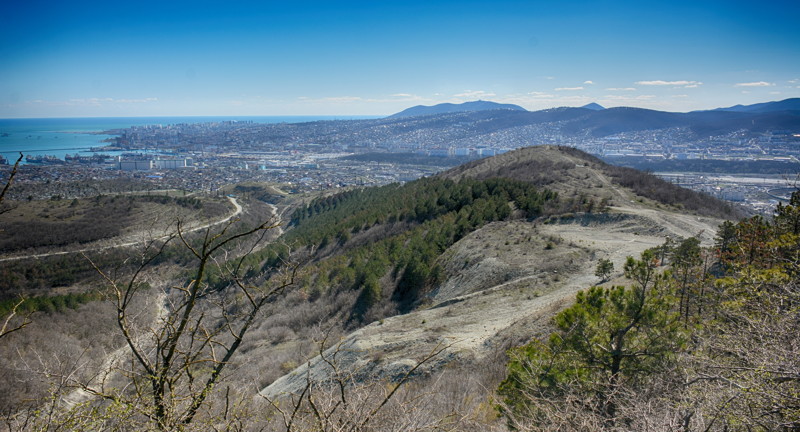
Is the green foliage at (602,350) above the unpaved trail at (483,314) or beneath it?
above

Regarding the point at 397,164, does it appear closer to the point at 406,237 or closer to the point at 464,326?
the point at 406,237

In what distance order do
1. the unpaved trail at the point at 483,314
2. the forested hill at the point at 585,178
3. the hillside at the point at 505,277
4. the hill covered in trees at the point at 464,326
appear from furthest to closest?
the forested hill at the point at 585,178
the hillside at the point at 505,277
the unpaved trail at the point at 483,314
the hill covered in trees at the point at 464,326

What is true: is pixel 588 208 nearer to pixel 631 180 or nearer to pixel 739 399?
pixel 631 180

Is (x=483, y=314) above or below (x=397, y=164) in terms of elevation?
above

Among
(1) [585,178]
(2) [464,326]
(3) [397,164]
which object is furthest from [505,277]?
(3) [397,164]

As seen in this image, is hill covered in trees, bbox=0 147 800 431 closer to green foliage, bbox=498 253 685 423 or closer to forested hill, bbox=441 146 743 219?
green foliage, bbox=498 253 685 423

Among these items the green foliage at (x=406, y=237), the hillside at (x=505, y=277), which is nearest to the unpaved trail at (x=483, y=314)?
the hillside at (x=505, y=277)

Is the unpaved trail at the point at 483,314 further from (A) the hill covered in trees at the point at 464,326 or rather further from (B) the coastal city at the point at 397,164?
(B) the coastal city at the point at 397,164

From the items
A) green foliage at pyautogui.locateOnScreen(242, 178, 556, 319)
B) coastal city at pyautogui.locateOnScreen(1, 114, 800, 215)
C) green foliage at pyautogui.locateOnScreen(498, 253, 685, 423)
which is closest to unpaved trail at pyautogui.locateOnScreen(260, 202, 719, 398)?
green foliage at pyautogui.locateOnScreen(498, 253, 685, 423)

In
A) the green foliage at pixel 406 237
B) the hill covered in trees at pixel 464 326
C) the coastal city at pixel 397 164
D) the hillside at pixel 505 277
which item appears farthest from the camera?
the coastal city at pixel 397 164

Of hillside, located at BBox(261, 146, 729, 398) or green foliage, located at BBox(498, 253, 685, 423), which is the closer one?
green foliage, located at BBox(498, 253, 685, 423)

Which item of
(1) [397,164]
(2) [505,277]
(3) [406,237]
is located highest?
(2) [505,277]
